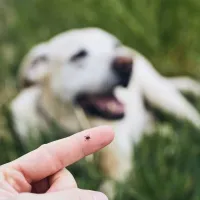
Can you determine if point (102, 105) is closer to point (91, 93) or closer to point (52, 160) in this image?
point (91, 93)

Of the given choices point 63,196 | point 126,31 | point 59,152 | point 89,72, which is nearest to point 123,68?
point 89,72

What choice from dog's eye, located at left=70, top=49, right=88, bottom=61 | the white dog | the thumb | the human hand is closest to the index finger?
the human hand

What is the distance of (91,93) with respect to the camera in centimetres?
146

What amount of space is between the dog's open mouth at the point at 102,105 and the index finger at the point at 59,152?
0.57m

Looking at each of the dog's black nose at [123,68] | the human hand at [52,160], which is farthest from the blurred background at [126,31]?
the human hand at [52,160]

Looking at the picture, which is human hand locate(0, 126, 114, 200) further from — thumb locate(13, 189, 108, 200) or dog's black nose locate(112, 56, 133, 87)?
dog's black nose locate(112, 56, 133, 87)

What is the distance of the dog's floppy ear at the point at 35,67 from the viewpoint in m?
1.51

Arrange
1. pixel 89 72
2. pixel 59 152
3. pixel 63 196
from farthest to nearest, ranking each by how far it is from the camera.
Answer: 1. pixel 89 72
2. pixel 59 152
3. pixel 63 196

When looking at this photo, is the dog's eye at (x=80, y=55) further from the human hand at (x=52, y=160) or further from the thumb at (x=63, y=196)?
the thumb at (x=63, y=196)

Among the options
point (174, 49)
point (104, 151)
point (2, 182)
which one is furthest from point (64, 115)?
point (2, 182)

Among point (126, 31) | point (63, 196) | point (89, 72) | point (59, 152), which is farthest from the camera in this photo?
point (126, 31)

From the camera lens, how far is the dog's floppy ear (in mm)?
1513

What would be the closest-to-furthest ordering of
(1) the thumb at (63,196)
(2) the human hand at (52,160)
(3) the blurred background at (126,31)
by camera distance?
(1) the thumb at (63,196) < (2) the human hand at (52,160) < (3) the blurred background at (126,31)

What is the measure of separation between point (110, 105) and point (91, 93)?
8 centimetres
